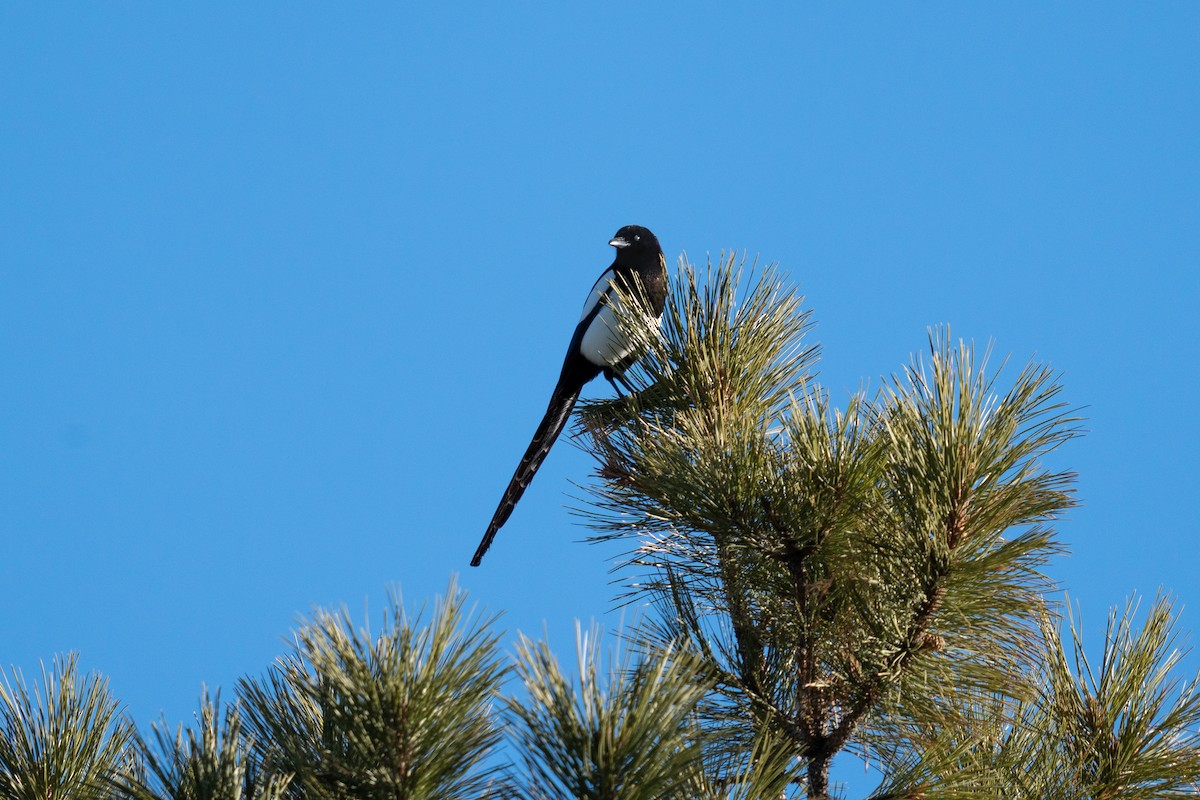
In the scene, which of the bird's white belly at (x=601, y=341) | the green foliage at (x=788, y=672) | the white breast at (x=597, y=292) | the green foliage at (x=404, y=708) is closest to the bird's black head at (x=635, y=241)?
the white breast at (x=597, y=292)

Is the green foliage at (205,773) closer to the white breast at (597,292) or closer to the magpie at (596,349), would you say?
the magpie at (596,349)

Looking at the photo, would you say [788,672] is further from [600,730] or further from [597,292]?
[597,292]

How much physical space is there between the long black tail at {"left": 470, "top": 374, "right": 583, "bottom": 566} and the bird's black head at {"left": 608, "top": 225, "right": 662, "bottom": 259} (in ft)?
3.31

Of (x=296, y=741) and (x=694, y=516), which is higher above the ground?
(x=694, y=516)

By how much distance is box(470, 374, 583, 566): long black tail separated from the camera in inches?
128

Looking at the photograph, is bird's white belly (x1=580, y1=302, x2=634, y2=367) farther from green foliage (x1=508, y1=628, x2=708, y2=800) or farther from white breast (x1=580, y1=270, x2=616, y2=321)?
green foliage (x1=508, y1=628, x2=708, y2=800)

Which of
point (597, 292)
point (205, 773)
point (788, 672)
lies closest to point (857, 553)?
point (788, 672)

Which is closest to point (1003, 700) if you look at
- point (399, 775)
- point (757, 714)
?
point (757, 714)

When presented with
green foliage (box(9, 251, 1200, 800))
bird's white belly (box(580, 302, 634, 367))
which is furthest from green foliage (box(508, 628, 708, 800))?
bird's white belly (box(580, 302, 634, 367))

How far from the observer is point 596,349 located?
12.7ft

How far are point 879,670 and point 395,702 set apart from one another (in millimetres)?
918

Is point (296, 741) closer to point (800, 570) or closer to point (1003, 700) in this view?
point (800, 570)

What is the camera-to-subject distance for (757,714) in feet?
7.34

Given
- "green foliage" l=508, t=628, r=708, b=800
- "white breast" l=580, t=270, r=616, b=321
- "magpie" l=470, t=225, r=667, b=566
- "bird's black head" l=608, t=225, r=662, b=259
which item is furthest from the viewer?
"bird's black head" l=608, t=225, r=662, b=259
